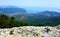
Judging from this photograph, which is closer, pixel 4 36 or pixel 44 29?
pixel 4 36

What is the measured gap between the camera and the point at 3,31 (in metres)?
8.76

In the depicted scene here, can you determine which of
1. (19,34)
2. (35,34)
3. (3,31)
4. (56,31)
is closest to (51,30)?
(56,31)

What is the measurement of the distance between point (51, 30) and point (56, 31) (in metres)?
0.25

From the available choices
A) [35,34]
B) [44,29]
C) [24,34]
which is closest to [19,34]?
[24,34]

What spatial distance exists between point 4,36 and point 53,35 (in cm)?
234

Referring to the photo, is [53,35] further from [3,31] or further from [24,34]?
[3,31]

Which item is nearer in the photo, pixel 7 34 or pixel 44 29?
pixel 7 34

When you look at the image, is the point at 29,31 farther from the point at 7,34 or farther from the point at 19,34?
the point at 7,34

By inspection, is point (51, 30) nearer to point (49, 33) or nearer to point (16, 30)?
point (49, 33)

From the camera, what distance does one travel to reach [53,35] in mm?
8758

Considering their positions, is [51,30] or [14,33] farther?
[51,30]

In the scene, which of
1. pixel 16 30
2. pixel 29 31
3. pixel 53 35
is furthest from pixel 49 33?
pixel 16 30

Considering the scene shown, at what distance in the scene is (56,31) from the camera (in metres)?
9.08

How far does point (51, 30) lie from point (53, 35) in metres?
0.44
